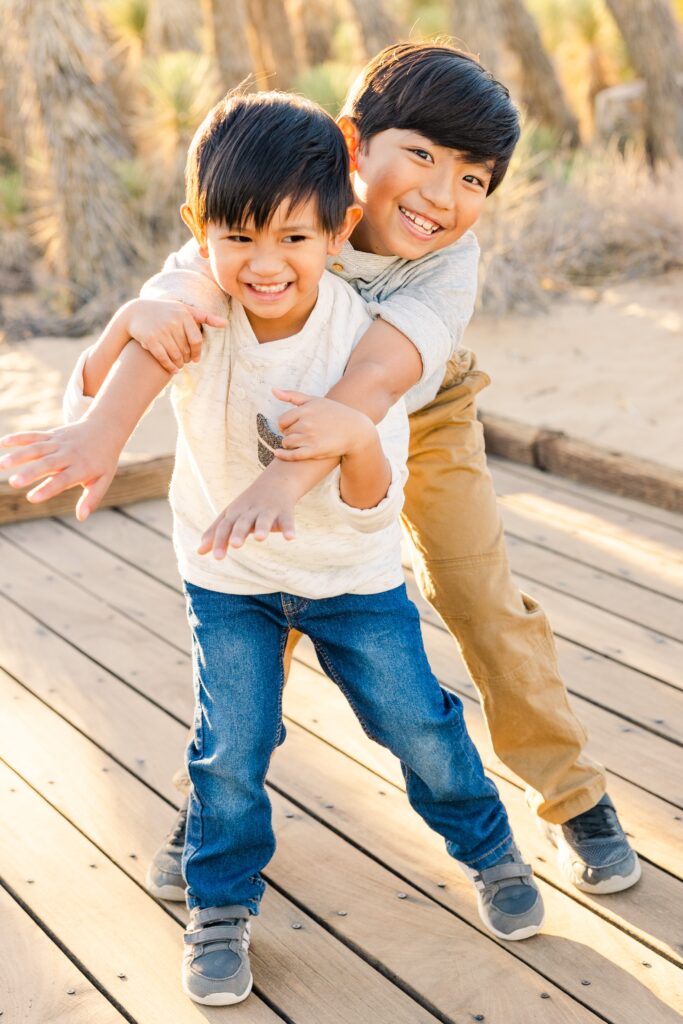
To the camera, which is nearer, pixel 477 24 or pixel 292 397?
pixel 292 397

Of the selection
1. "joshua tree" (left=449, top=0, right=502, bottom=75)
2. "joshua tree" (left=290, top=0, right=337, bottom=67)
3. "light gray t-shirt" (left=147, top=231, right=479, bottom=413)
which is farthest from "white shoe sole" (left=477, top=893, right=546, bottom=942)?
"joshua tree" (left=290, top=0, right=337, bottom=67)

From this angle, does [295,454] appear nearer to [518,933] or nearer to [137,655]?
[518,933]

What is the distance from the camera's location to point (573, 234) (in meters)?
7.09

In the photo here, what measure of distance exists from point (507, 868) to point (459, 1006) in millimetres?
255

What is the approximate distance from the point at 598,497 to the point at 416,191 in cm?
235

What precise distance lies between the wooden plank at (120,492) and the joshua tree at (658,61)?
666cm

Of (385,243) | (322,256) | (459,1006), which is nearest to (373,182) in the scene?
(385,243)

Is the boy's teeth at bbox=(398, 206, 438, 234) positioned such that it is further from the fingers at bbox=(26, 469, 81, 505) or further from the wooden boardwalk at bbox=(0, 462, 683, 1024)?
the wooden boardwalk at bbox=(0, 462, 683, 1024)

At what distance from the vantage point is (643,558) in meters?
3.54

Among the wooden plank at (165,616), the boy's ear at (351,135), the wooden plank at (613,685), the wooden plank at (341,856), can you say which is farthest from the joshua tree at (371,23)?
the boy's ear at (351,135)

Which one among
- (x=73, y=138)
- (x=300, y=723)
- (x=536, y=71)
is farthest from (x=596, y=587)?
(x=536, y=71)

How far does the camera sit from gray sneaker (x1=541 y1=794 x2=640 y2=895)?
2.13 meters

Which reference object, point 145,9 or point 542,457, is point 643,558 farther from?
point 145,9

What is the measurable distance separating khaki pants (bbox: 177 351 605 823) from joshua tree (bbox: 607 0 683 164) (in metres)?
8.10
